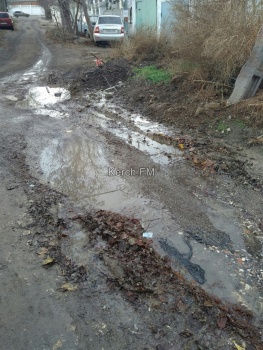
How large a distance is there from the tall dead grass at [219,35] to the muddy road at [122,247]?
1.92 meters

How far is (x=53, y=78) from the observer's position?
10391 mm

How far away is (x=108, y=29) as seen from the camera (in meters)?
16.5

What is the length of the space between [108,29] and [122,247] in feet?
52.3

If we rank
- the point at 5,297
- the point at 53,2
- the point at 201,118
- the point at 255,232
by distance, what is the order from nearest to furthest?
the point at 5,297
the point at 255,232
the point at 201,118
the point at 53,2

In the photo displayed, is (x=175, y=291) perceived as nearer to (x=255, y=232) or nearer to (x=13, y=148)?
(x=255, y=232)

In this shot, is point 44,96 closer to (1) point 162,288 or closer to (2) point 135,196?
(2) point 135,196

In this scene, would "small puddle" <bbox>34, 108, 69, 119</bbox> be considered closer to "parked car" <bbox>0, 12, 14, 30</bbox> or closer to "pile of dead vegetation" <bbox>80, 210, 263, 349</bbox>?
"pile of dead vegetation" <bbox>80, 210, 263, 349</bbox>

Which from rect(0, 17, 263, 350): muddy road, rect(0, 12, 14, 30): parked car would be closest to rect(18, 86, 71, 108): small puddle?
rect(0, 17, 263, 350): muddy road

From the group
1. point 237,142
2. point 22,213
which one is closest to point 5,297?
point 22,213

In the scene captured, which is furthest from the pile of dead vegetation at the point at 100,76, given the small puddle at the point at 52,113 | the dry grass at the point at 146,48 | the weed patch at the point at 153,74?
the small puddle at the point at 52,113

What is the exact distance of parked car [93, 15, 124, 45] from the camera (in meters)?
16.3

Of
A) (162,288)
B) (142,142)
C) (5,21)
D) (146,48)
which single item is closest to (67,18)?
(5,21)

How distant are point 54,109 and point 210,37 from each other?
157 inches

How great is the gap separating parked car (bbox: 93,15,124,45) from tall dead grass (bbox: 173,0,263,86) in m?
9.51
